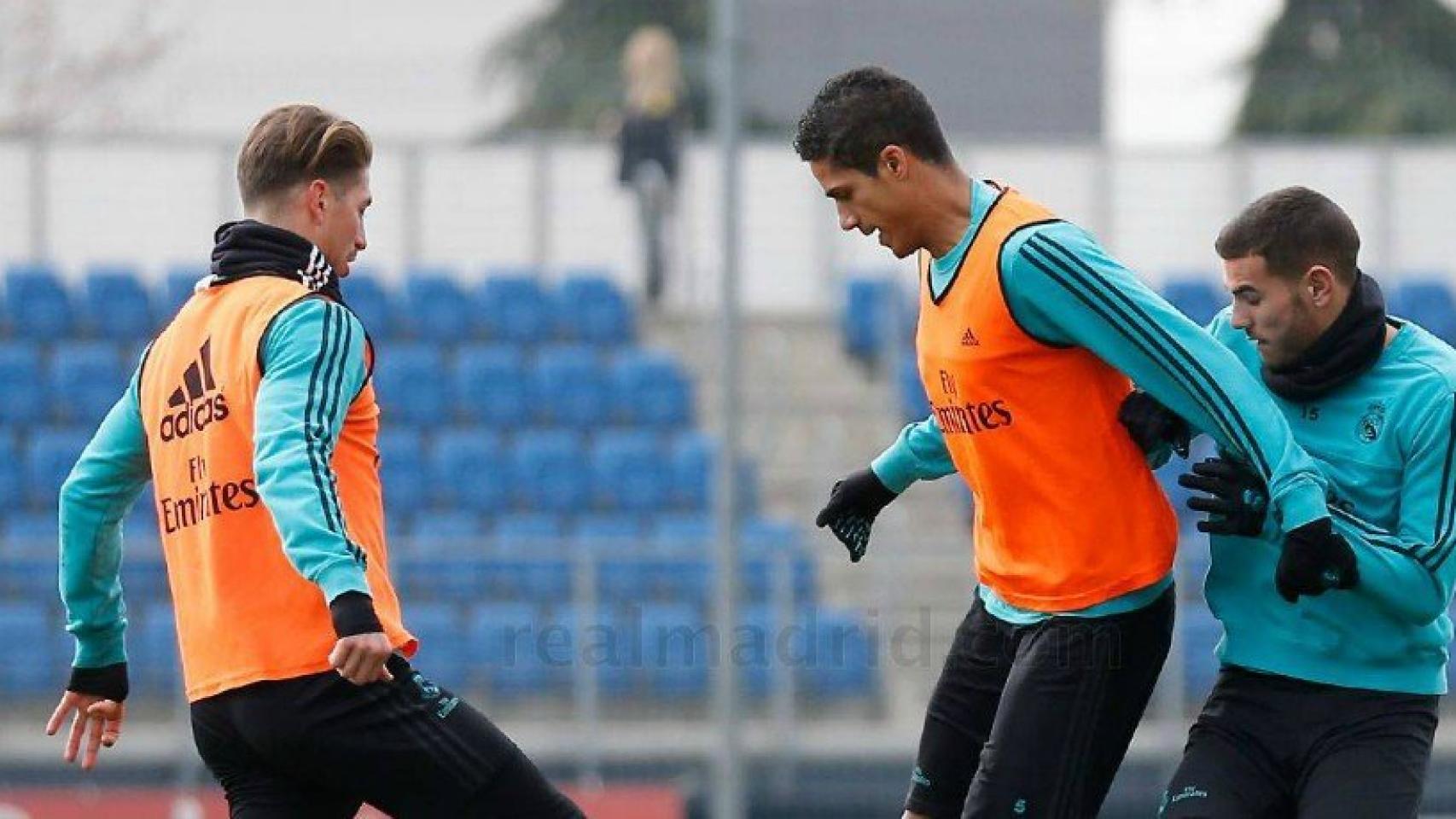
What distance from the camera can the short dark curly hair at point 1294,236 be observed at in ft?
12.8

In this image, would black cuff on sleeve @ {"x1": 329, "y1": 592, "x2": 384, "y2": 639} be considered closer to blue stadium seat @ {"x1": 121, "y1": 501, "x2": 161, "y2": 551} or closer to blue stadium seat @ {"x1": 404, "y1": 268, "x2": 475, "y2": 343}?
blue stadium seat @ {"x1": 121, "y1": 501, "x2": 161, "y2": 551}

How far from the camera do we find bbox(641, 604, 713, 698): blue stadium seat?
352 inches

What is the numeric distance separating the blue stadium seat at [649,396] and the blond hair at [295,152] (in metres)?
7.34

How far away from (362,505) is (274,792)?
19.8 inches

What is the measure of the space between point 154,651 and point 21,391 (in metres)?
2.39

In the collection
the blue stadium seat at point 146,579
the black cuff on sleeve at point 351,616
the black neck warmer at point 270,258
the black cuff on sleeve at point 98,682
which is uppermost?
the black neck warmer at point 270,258

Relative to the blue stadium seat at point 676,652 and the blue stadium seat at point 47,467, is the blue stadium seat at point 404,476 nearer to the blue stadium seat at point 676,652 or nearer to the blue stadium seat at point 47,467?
the blue stadium seat at point 47,467

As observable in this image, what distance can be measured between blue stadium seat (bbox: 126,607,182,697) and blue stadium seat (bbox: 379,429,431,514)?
5.20 feet

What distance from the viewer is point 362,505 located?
12.5 feet

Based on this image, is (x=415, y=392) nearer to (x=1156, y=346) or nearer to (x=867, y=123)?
(x=867, y=123)

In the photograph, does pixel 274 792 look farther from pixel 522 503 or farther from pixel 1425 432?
pixel 522 503

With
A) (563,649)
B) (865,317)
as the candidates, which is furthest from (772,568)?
(865,317)

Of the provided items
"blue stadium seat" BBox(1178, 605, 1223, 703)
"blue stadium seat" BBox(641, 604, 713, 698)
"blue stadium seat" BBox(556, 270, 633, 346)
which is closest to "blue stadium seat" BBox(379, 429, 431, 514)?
"blue stadium seat" BBox(556, 270, 633, 346)

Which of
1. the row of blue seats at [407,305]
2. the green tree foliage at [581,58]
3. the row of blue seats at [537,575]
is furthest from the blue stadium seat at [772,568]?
the green tree foliage at [581,58]
